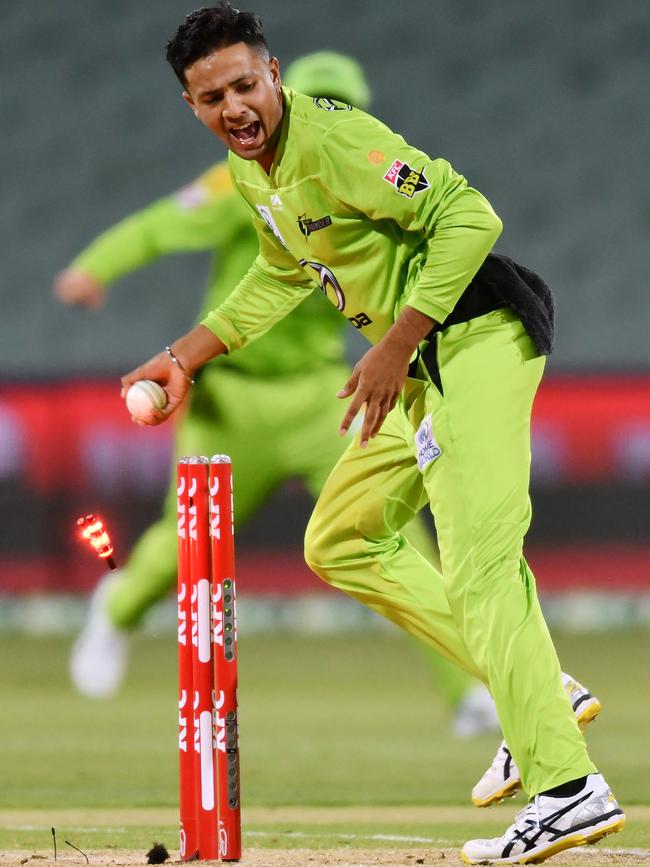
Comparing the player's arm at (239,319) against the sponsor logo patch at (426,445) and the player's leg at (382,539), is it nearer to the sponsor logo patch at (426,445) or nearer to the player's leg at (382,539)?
the player's leg at (382,539)

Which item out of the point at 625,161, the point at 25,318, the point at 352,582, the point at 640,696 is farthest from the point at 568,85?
the point at 352,582

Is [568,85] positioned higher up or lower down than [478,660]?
higher up

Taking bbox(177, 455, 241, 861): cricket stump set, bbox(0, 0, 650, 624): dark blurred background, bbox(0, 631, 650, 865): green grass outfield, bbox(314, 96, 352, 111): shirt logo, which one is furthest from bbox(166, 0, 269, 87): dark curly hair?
bbox(0, 0, 650, 624): dark blurred background

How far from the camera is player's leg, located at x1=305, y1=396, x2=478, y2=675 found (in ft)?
15.5

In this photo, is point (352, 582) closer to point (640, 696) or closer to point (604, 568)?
point (640, 696)

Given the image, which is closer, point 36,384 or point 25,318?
point 36,384

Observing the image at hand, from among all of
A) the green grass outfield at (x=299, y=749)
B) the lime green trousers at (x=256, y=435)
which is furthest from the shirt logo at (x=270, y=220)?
the lime green trousers at (x=256, y=435)

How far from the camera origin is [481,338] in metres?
4.32

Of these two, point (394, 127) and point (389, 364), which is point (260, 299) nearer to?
point (389, 364)

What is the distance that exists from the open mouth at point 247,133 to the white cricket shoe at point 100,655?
4.45 meters

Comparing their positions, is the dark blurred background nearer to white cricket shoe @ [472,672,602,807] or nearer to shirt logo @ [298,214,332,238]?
white cricket shoe @ [472,672,602,807]

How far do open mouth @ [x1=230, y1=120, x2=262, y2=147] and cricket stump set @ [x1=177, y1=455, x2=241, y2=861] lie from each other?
83 centimetres

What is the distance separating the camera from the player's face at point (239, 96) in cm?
421

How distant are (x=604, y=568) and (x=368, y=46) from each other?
664cm
